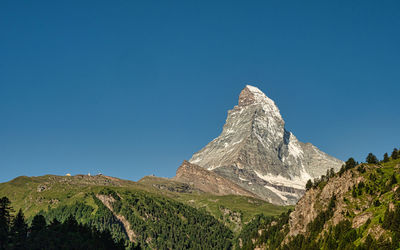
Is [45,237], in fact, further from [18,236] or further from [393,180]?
[393,180]

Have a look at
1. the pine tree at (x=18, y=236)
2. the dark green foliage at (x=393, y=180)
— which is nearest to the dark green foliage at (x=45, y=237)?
the pine tree at (x=18, y=236)

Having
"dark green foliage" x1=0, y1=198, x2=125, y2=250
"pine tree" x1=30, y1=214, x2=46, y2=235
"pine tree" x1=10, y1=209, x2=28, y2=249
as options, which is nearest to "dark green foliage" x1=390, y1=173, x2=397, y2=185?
"dark green foliage" x1=0, y1=198, x2=125, y2=250

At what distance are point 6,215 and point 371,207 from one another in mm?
139056

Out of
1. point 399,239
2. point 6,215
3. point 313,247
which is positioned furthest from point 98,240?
point 399,239

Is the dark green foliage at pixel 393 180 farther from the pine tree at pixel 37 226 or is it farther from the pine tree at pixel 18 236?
the pine tree at pixel 18 236

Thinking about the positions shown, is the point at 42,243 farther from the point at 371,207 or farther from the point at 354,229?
the point at 371,207

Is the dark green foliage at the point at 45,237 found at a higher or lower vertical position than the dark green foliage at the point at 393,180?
lower

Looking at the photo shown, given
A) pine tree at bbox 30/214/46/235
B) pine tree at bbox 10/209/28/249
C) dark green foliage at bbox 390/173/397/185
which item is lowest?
pine tree at bbox 10/209/28/249

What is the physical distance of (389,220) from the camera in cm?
15512

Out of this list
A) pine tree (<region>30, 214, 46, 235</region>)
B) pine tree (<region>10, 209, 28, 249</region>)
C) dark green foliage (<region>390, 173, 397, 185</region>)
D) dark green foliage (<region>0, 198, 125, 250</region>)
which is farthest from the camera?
dark green foliage (<region>390, 173, 397, 185</region>)

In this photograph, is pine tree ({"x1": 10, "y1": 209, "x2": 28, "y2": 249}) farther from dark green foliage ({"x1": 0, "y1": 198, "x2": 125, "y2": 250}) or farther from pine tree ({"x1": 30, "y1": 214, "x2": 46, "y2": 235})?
pine tree ({"x1": 30, "y1": 214, "x2": 46, "y2": 235})

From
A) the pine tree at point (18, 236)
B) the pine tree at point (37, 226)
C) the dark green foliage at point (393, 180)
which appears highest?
the dark green foliage at point (393, 180)

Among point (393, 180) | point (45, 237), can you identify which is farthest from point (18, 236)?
point (393, 180)

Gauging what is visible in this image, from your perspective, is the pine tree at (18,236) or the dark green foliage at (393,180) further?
the dark green foliage at (393,180)
